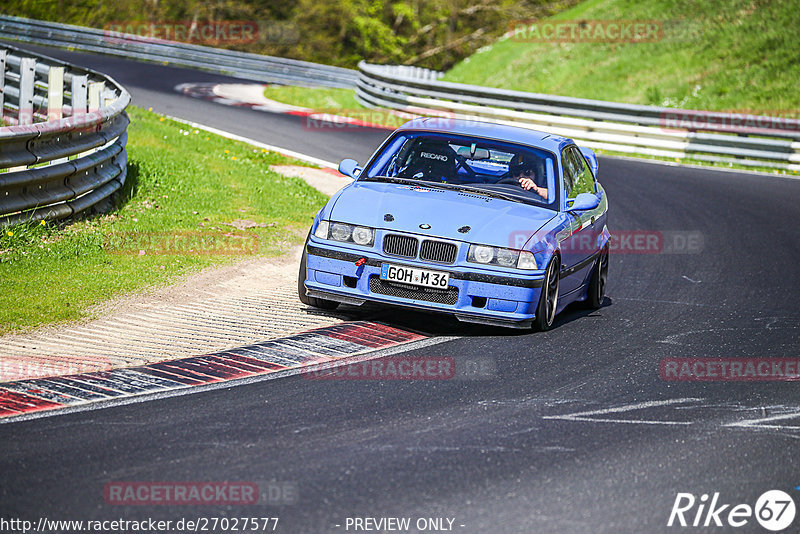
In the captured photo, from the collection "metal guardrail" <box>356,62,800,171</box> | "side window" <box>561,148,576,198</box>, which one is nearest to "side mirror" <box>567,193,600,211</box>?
"side window" <box>561,148,576,198</box>

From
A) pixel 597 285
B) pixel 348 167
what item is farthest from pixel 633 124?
pixel 348 167

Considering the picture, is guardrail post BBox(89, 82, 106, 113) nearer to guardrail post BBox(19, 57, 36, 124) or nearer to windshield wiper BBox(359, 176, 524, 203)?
guardrail post BBox(19, 57, 36, 124)

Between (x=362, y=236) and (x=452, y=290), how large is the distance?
0.81 m

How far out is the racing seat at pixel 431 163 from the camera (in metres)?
9.40

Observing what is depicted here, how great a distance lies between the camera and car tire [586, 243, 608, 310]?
32.9ft

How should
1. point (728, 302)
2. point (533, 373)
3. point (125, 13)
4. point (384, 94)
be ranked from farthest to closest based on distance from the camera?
point (125, 13)
point (384, 94)
point (728, 302)
point (533, 373)

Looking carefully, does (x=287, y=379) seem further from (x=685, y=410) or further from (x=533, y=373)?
(x=685, y=410)

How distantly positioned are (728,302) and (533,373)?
3902mm

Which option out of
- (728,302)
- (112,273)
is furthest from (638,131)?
(112,273)

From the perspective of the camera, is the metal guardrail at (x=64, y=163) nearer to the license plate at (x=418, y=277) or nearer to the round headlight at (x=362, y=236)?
the round headlight at (x=362, y=236)

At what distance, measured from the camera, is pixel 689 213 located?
16.2 meters

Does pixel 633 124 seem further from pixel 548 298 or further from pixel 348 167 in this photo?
pixel 548 298

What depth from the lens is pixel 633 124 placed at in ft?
79.0

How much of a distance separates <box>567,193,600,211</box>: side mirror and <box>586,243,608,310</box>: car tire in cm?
93
